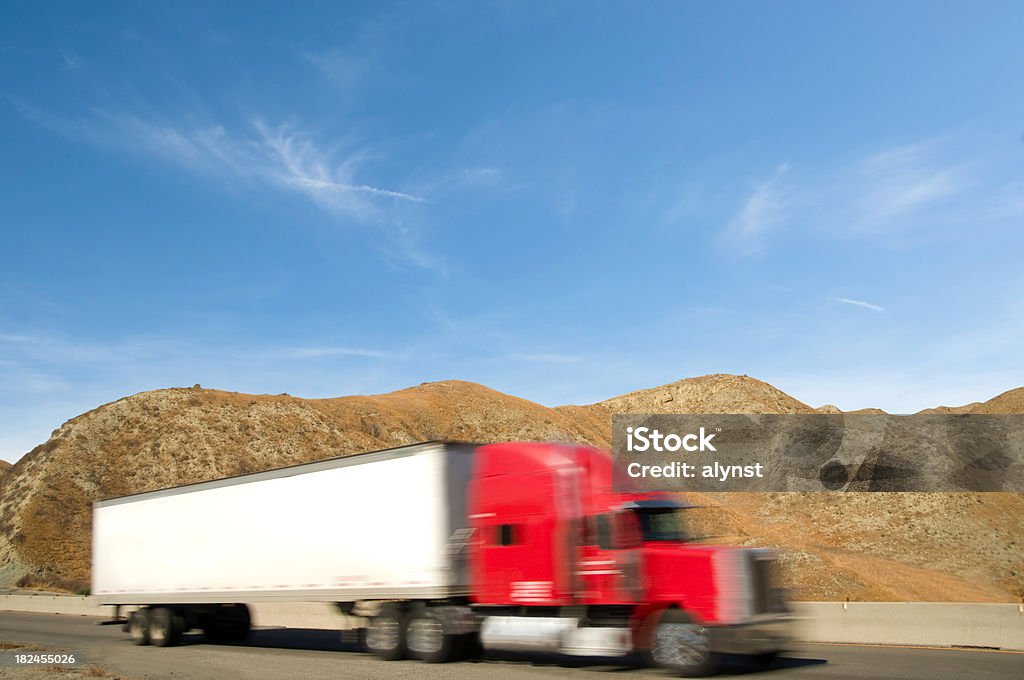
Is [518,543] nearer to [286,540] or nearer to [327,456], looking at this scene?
[286,540]

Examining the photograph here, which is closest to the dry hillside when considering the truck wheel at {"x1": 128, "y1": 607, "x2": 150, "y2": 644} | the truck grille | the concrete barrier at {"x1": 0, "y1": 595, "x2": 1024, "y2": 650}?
the concrete barrier at {"x1": 0, "y1": 595, "x2": 1024, "y2": 650}

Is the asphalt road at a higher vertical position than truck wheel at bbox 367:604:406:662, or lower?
lower

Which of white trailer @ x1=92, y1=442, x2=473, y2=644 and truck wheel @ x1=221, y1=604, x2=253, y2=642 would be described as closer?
white trailer @ x1=92, y1=442, x2=473, y2=644

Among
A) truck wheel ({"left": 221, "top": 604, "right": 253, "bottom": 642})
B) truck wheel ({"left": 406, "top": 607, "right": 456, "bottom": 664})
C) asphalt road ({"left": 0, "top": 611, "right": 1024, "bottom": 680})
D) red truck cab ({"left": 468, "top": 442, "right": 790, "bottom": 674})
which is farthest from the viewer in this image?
truck wheel ({"left": 221, "top": 604, "right": 253, "bottom": 642})

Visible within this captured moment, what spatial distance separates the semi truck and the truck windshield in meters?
0.02

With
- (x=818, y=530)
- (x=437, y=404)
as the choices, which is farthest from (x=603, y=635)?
(x=437, y=404)

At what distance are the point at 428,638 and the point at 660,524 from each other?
508 cm

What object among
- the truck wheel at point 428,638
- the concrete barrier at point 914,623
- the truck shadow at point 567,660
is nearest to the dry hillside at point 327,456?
the concrete barrier at point 914,623

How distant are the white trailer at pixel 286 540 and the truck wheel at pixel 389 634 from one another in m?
0.50

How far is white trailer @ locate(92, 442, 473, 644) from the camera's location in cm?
1712

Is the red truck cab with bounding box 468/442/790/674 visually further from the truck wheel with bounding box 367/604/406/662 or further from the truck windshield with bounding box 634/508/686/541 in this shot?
the truck wheel with bounding box 367/604/406/662

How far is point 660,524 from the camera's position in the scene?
51.4 feet

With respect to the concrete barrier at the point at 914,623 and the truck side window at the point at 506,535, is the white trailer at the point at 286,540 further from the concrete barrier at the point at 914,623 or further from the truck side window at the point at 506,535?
the concrete barrier at the point at 914,623

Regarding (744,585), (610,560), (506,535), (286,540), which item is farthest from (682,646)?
(286,540)
